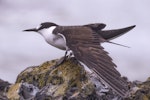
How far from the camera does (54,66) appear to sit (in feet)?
39.4

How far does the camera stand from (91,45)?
491 inches

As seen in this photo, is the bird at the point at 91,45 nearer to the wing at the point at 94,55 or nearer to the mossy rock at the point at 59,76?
the wing at the point at 94,55

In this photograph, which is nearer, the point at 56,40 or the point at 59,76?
the point at 59,76

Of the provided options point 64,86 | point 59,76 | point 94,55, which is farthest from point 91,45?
point 64,86

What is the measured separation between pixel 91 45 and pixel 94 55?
474mm

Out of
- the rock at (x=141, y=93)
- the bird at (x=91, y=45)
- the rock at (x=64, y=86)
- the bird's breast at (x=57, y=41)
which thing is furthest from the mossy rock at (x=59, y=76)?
the rock at (x=141, y=93)

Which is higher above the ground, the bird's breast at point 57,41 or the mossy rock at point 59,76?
the bird's breast at point 57,41

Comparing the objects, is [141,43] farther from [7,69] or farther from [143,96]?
[143,96]

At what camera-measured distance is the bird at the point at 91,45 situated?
35.9ft

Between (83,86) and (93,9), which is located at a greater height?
(93,9)

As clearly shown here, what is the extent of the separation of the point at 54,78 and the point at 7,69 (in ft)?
56.2

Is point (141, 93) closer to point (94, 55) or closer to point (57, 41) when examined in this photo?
point (94, 55)

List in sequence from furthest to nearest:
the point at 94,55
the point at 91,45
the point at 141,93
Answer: the point at 91,45
the point at 94,55
the point at 141,93

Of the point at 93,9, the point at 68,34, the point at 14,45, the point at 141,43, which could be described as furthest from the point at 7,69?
the point at 68,34
